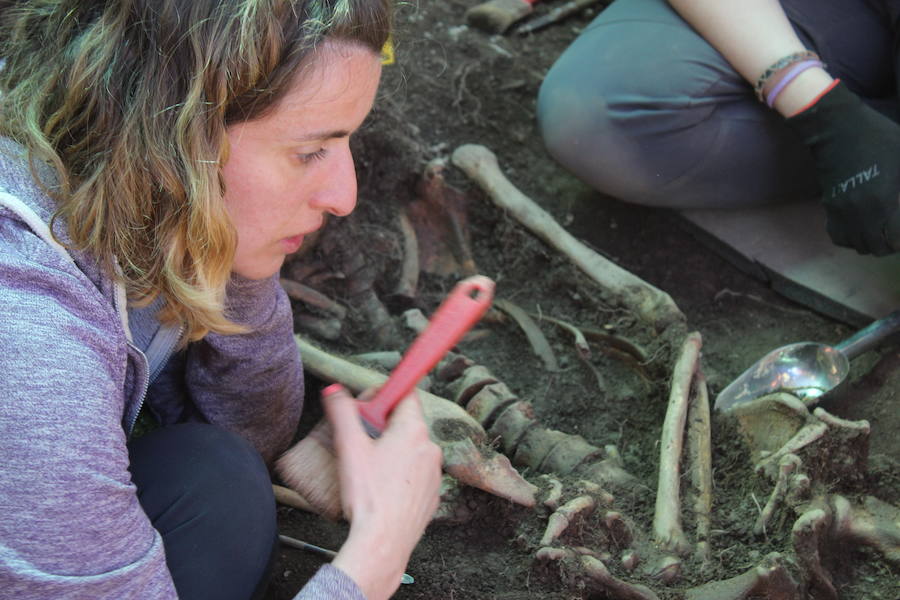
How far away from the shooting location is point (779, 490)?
1639mm

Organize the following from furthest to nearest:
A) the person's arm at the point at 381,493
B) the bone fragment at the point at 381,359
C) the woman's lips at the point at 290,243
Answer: the bone fragment at the point at 381,359, the woman's lips at the point at 290,243, the person's arm at the point at 381,493

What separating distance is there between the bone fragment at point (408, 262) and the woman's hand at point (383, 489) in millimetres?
991

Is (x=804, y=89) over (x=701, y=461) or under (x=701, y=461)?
over

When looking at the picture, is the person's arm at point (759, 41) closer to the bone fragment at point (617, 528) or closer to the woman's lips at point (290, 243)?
the bone fragment at point (617, 528)

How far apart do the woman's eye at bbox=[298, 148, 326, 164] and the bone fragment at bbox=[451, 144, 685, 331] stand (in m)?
1.14

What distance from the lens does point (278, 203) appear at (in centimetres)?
123

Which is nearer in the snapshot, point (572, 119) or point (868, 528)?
point (868, 528)

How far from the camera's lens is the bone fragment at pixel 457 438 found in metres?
1.54

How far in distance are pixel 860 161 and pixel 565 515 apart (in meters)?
1.15

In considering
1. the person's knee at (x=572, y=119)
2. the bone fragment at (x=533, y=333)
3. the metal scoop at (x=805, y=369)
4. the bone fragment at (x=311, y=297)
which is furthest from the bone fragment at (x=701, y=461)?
the bone fragment at (x=311, y=297)

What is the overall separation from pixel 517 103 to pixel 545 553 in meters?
1.83

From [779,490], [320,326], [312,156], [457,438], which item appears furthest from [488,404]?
[312,156]

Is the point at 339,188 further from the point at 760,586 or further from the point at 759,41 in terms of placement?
the point at 759,41

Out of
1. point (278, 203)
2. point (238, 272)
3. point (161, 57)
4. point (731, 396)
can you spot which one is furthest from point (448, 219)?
point (161, 57)
